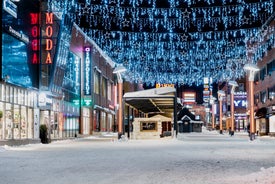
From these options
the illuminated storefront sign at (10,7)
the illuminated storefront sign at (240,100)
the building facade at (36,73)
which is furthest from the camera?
the illuminated storefront sign at (240,100)

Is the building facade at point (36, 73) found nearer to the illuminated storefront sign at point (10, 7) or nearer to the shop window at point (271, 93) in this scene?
the illuminated storefront sign at point (10, 7)

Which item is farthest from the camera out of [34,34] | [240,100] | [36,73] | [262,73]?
[240,100]

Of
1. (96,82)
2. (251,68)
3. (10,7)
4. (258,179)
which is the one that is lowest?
(258,179)

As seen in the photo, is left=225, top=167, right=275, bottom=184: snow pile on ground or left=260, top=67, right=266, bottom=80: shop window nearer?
left=225, top=167, right=275, bottom=184: snow pile on ground

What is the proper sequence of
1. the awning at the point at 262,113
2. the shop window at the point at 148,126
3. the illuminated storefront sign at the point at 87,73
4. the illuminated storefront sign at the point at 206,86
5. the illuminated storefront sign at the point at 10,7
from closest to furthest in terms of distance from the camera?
the illuminated storefront sign at the point at 10,7
the shop window at the point at 148,126
the illuminated storefront sign at the point at 87,73
the awning at the point at 262,113
the illuminated storefront sign at the point at 206,86

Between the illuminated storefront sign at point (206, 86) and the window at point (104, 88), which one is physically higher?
the illuminated storefront sign at point (206, 86)

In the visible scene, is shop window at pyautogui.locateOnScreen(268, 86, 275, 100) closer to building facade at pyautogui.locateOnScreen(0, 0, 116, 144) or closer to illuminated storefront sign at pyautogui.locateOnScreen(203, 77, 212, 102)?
building facade at pyautogui.locateOnScreen(0, 0, 116, 144)

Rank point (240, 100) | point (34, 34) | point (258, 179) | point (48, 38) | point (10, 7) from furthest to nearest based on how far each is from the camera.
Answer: point (240, 100)
point (48, 38)
point (34, 34)
point (10, 7)
point (258, 179)

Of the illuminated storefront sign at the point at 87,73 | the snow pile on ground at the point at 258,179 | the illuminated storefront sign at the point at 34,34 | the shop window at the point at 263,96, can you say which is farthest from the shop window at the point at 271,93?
the snow pile on ground at the point at 258,179

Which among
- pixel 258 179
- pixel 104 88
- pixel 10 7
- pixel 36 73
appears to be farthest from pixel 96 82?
pixel 258 179

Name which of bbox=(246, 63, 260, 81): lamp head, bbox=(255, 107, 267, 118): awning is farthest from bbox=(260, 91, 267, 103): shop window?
bbox=(246, 63, 260, 81): lamp head

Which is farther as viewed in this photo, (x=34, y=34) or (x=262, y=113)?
(x=262, y=113)

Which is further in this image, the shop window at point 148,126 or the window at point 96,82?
the window at point 96,82

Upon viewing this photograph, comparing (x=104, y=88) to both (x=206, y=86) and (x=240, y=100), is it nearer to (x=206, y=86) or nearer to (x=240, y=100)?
(x=240, y=100)
